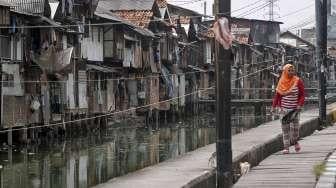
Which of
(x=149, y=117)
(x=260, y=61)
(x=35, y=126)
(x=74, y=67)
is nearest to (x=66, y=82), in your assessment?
(x=74, y=67)

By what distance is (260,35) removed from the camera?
68.9m

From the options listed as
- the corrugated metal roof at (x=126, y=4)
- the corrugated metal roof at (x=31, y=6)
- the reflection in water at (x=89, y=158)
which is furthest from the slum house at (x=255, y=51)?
the corrugated metal roof at (x=31, y=6)

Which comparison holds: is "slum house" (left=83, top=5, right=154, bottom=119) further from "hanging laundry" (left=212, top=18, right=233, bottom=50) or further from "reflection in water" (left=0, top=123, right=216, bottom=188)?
"hanging laundry" (left=212, top=18, right=233, bottom=50)

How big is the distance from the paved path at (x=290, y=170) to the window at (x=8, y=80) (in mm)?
16597

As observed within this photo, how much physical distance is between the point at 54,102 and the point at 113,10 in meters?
14.5

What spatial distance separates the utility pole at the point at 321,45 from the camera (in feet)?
53.5

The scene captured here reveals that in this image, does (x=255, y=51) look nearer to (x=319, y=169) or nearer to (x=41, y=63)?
(x=41, y=63)

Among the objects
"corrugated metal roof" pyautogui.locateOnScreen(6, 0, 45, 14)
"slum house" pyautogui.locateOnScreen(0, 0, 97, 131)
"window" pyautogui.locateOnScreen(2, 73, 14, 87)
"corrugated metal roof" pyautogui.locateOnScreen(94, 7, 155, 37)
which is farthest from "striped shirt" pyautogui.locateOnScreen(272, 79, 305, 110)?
"corrugated metal roof" pyautogui.locateOnScreen(94, 7, 155, 37)

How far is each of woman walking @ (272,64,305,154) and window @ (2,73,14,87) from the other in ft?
55.9

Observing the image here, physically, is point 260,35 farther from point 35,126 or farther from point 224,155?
point 224,155

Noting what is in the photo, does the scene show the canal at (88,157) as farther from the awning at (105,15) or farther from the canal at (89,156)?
the awning at (105,15)

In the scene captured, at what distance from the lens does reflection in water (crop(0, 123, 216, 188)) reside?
54.7 feet

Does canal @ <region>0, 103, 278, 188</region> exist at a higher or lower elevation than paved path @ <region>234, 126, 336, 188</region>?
lower

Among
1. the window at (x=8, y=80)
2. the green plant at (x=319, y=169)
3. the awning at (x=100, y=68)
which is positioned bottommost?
the green plant at (x=319, y=169)
